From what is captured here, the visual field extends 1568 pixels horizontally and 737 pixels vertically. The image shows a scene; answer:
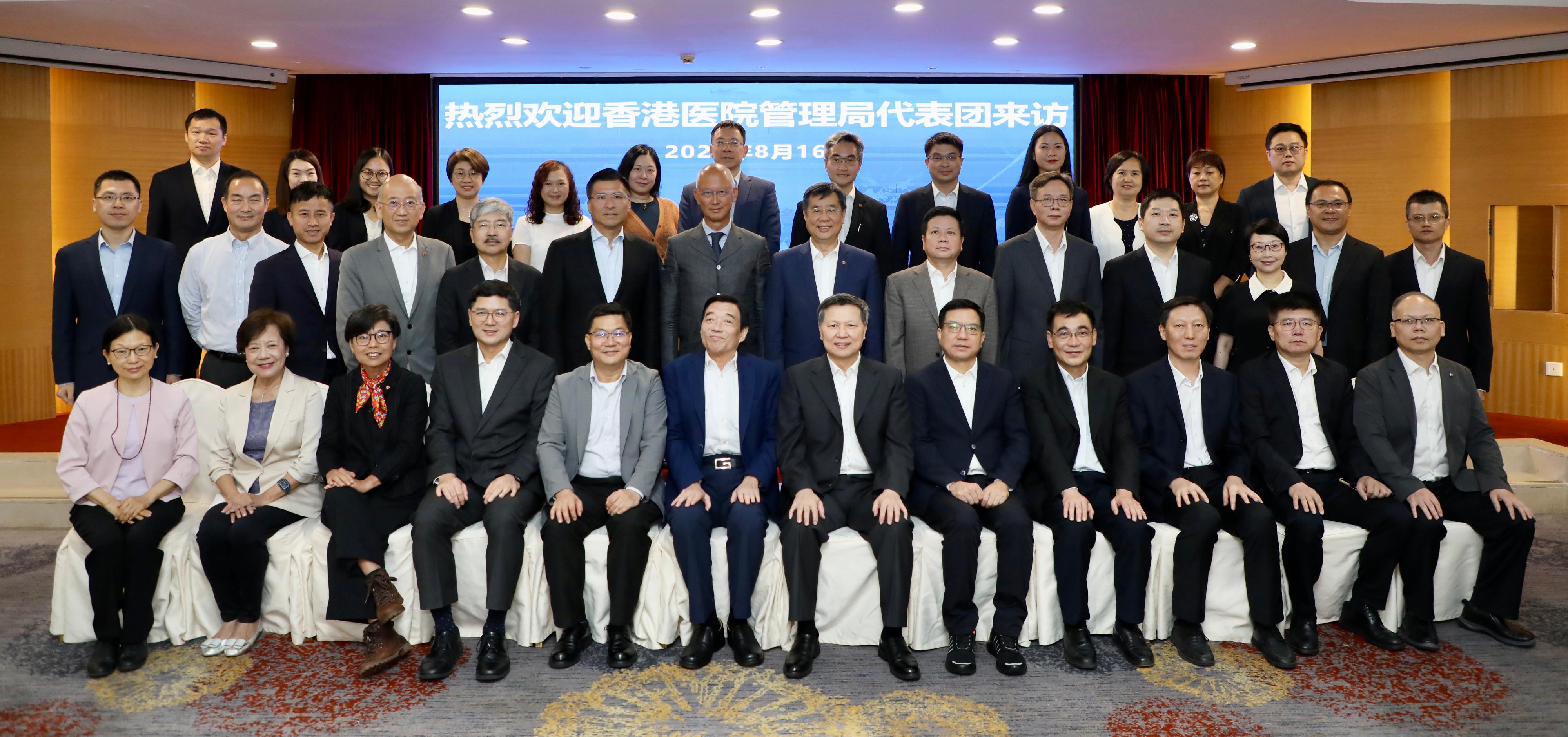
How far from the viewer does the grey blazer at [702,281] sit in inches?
176

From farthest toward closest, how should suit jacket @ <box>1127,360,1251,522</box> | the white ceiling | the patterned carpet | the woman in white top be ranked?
the white ceiling < the woman in white top < suit jacket @ <box>1127,360,1251,522</box> < the patterned carpet

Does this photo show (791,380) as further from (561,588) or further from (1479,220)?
(1479,220)

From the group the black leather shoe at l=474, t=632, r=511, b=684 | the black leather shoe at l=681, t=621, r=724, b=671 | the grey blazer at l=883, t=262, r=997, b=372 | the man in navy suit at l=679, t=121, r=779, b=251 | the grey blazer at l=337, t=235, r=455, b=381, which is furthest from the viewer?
the man in navy suit at l=679, t=121, r=779, b=251

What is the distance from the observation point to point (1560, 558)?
4566 mm

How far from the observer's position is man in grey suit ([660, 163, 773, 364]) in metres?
4.48

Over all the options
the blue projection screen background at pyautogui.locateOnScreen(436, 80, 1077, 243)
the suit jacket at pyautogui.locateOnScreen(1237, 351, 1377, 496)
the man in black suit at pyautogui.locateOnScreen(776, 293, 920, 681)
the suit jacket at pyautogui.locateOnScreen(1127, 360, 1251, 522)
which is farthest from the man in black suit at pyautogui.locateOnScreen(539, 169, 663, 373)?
the blue projection screen background at pyautogui.locateOnScreen(436, 80, 1077, 243)

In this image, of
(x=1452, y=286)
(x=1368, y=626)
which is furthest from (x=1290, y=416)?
(x=1452, y=286)

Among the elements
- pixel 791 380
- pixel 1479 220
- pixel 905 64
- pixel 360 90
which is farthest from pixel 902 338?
pixel 360 90

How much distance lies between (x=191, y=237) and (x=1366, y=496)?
4954 mm

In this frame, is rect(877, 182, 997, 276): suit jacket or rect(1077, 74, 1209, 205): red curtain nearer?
rect(877, 182, 997, 276): suit jacket

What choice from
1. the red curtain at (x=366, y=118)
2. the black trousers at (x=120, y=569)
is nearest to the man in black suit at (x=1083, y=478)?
the black trousers at (x=120, y=569)

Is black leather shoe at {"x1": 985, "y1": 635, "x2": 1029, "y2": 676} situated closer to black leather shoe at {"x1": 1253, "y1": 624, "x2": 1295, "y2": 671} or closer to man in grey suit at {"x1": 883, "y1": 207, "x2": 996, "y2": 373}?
black leather shoe at {"x1": 1253, "y1": 624, "x2": 1295, "y2": 671}

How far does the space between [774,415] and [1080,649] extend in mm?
1258

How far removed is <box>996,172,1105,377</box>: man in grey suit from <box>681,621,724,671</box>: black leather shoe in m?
1.64
